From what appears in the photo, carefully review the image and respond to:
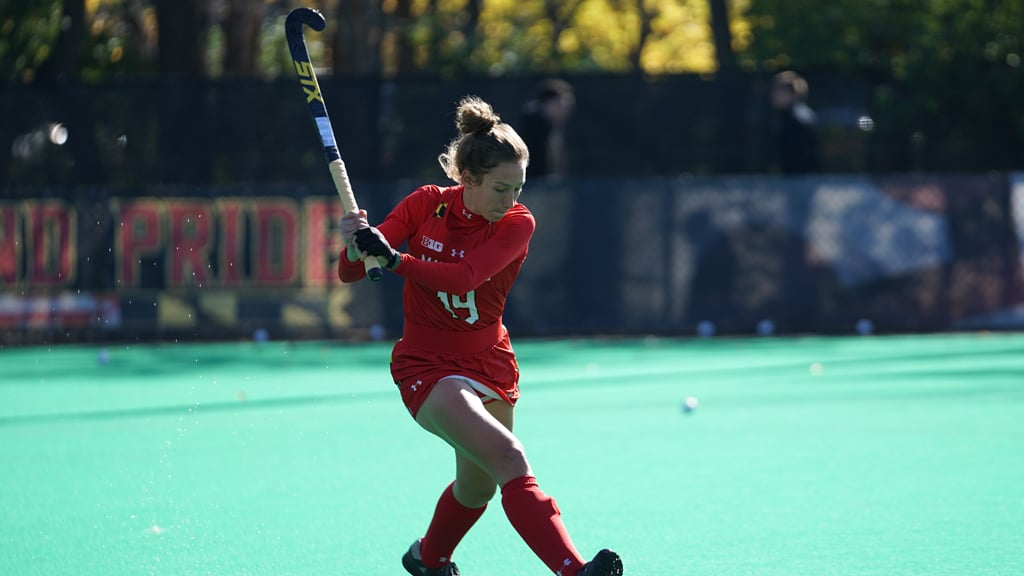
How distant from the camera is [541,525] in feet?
14.8

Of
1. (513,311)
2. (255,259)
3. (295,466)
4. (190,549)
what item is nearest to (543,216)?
(513,311)

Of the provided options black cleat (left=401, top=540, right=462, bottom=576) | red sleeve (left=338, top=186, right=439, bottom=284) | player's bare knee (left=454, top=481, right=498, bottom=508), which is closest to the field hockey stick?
red sleeve (left=338, top=186, right=439, bottom=284)

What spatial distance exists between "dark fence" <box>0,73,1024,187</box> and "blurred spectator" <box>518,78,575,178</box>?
398 millimetres

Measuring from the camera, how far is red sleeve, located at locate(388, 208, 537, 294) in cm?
468

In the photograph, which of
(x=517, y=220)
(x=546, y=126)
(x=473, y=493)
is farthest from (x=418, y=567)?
(x=546, y=126)

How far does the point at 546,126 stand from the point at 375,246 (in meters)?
10.2

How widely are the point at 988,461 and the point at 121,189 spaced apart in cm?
988

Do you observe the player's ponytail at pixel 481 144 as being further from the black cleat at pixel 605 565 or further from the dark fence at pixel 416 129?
the dark fence at pixel 416 129

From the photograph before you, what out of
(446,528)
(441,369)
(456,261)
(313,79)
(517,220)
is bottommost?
(446,528)

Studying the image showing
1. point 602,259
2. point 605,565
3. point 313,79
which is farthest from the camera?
point 602,259

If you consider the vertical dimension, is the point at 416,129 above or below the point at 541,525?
above

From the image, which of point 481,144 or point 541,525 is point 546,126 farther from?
point 541,525

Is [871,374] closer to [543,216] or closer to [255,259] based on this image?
[543,216]

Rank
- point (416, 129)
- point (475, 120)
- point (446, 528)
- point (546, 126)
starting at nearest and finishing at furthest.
Answer: point (475, 120), point (446, 528), point (546, 126), point (416, 129)
